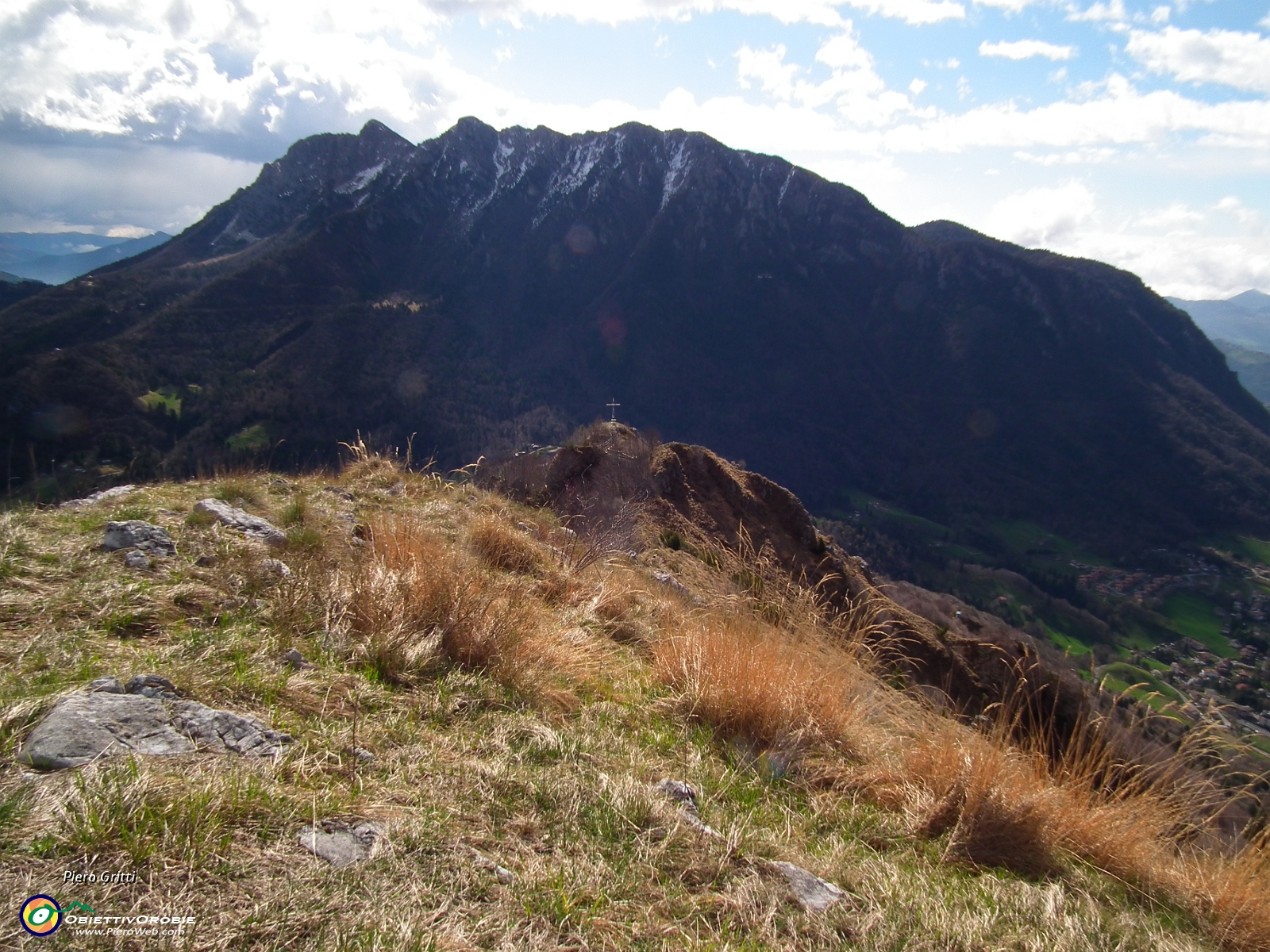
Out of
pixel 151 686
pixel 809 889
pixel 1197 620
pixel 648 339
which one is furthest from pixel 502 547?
pixel 648 339

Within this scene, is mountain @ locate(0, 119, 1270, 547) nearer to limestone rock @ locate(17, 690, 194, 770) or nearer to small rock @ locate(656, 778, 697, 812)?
limestone rock @ locate(17, 690, 194, 770)

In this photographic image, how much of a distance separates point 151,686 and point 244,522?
2.71 m

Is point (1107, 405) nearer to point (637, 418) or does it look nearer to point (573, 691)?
point (637, 418)

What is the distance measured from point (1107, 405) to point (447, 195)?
172465 millimetres

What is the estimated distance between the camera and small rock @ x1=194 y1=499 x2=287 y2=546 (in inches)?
179

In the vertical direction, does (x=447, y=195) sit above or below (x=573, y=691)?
above

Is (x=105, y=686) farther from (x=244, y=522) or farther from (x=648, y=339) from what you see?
(x=648, y=339)

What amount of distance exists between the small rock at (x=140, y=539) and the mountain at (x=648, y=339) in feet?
212

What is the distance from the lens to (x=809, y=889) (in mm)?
2121

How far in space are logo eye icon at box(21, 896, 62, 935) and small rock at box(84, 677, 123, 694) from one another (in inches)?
43.2

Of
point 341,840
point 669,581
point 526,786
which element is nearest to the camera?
point 341,840

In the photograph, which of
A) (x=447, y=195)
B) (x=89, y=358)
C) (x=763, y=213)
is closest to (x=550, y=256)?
(x=447, y=195)

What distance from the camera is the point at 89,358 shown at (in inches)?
2869

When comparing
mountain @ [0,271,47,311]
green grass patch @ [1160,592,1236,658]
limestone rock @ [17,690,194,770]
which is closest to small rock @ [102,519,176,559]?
limestone rock @ [17,690,194,770]
